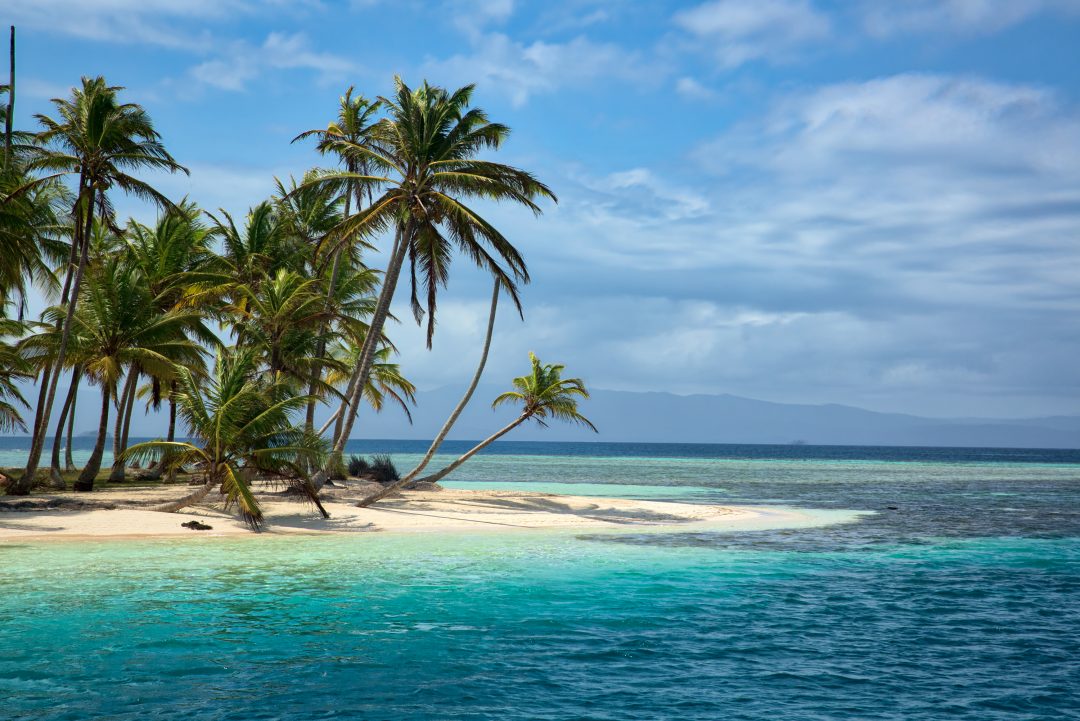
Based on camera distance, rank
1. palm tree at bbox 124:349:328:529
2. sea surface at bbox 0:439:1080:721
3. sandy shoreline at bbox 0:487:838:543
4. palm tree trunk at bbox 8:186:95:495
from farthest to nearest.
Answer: palm tree trunk at bbox 8:186:95:495, palm tree at bbox 124:349:328:529, sandy shoreline at bbox 0:487:838:543, sea surface at bbox 0:439:1080:721

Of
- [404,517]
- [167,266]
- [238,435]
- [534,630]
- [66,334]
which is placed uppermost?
[167,266]

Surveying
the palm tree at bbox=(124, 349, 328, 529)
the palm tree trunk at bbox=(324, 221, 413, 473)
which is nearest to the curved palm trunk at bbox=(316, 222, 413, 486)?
the palm tree trunk at bbox=(324, 221, 413, 473)

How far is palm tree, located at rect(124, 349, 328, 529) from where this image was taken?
20.0 meters

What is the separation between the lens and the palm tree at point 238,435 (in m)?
20.0

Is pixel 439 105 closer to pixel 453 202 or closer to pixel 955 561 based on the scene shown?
pixel 453 202

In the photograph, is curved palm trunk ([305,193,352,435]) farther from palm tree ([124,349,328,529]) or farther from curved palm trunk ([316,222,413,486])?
palm tree ([124,349,328,529])

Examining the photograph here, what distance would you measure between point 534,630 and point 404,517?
13100 millimetres

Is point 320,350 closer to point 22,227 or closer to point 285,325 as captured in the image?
point 285,325

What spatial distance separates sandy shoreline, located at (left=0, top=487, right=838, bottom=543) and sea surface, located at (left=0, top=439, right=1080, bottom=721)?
5.47ft

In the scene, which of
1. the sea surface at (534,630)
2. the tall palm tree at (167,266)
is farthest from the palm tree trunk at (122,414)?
the sea surface at (534,630)

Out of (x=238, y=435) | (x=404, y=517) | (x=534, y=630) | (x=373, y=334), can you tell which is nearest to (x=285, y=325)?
(x=373, y=334)

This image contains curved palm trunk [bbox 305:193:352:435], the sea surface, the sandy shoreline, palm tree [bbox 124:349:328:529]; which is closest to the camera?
the sea surface

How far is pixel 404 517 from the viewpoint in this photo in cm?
2355

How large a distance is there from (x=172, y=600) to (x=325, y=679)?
4864mm
